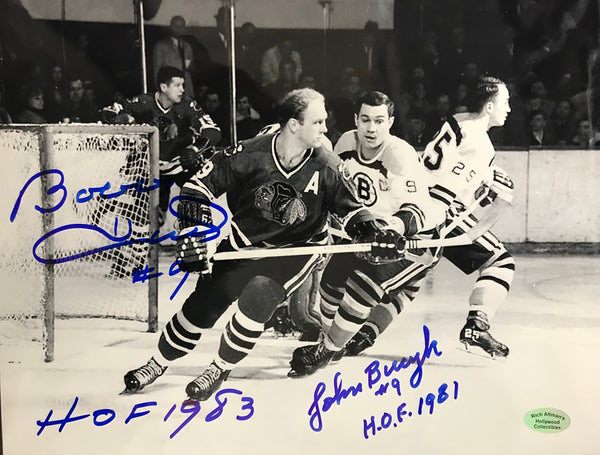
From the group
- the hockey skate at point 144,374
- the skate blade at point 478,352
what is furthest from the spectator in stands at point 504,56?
the hockey skate at point 144,374

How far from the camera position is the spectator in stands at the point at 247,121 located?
1.45 m

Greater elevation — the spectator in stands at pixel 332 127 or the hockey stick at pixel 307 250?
the spectator in stands at pixel 332 127

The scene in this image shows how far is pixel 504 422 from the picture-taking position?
1574mm

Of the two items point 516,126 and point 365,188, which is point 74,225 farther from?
point 516,126

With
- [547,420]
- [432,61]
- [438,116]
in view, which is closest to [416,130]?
[438,116]

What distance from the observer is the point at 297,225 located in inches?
57.6

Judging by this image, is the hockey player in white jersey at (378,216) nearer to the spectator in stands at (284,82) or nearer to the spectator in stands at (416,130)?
the spectator in stands at (416,130)

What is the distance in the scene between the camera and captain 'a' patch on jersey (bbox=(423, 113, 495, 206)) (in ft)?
4.86

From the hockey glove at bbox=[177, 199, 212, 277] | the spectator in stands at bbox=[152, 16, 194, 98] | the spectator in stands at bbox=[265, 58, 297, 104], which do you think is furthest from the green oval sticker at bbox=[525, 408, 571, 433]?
the spectator in stands at bbox=[152, 16, 194, 98]

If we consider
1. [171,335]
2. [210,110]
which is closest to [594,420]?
[171,335]

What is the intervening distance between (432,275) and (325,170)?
38 centimetres
